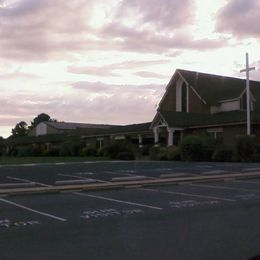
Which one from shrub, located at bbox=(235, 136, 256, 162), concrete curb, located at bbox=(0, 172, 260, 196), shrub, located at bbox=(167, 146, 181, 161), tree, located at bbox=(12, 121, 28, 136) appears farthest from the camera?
tree, located at bbox=(12, 121, 28, 136)

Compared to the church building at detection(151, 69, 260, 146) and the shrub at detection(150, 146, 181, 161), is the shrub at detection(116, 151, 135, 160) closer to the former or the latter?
the shrub at detection(150, 146, 181, 161)

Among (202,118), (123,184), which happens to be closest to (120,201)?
(123,184)

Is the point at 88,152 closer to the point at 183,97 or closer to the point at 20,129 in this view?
the point at 183,97

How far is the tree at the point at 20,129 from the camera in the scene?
12457cm

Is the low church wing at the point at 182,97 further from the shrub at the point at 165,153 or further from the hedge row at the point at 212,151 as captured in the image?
the hedge row at the point at 212,151

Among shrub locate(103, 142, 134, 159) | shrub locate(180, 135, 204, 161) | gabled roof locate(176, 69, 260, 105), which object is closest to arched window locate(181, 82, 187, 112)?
gabled roof locate(176, 69, 260, 105)

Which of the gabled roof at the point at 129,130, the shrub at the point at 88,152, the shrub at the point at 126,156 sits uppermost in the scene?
the gabled roof at the point at 129,130

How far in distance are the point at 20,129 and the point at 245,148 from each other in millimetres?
100530

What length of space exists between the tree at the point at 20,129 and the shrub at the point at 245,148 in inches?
3555

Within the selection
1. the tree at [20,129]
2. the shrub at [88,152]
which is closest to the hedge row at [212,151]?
the shrub at [88,152]

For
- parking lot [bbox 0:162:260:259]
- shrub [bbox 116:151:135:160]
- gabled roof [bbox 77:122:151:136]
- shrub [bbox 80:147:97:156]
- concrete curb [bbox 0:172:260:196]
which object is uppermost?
gabled roof [bbox 77:122:151:136]

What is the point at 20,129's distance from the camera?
130m

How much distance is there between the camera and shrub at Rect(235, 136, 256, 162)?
35.2 metres

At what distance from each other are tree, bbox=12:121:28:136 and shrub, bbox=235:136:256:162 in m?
90.3
